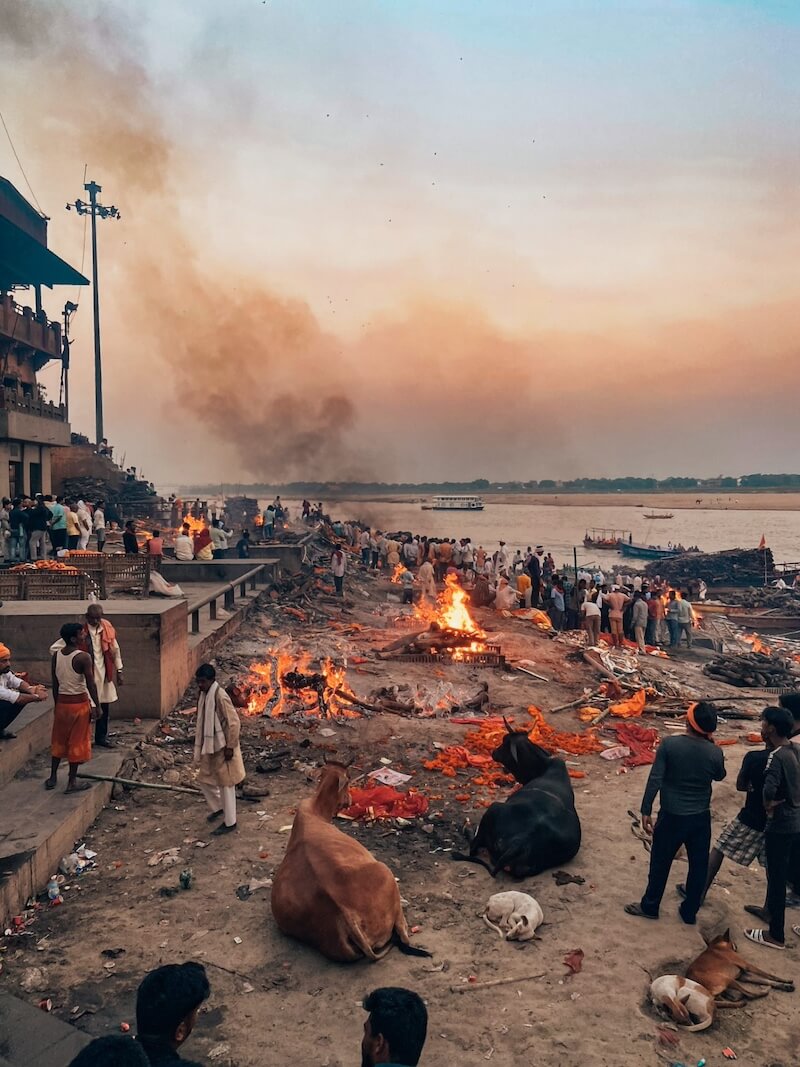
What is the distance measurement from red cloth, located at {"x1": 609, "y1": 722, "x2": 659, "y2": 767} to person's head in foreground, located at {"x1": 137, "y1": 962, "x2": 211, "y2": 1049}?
7.68 meters

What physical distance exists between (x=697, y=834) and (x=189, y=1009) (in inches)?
158

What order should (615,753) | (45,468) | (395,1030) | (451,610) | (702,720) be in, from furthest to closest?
(45,468) < (451,610) < (615,753) < (702,720) < (395,1030)

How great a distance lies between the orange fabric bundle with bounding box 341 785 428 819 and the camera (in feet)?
23.9

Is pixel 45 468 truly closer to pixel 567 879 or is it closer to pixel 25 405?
pixel 25 405

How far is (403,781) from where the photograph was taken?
8352 mm

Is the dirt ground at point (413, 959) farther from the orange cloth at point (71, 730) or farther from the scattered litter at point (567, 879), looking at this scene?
the orange cloth at point (71, 730)

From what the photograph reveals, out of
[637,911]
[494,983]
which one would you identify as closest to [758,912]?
[637,911]

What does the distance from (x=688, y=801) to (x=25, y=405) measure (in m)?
26.9

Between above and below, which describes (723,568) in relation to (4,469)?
below

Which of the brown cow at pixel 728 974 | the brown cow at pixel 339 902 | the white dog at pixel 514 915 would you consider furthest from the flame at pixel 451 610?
the brown cow at pixel 728 974

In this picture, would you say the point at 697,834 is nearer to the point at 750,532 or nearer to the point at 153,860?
the point at 153,860

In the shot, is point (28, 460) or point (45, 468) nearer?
point (28, 460)

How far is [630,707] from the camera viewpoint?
455 inches

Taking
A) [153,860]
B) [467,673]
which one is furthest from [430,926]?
[467,673]
